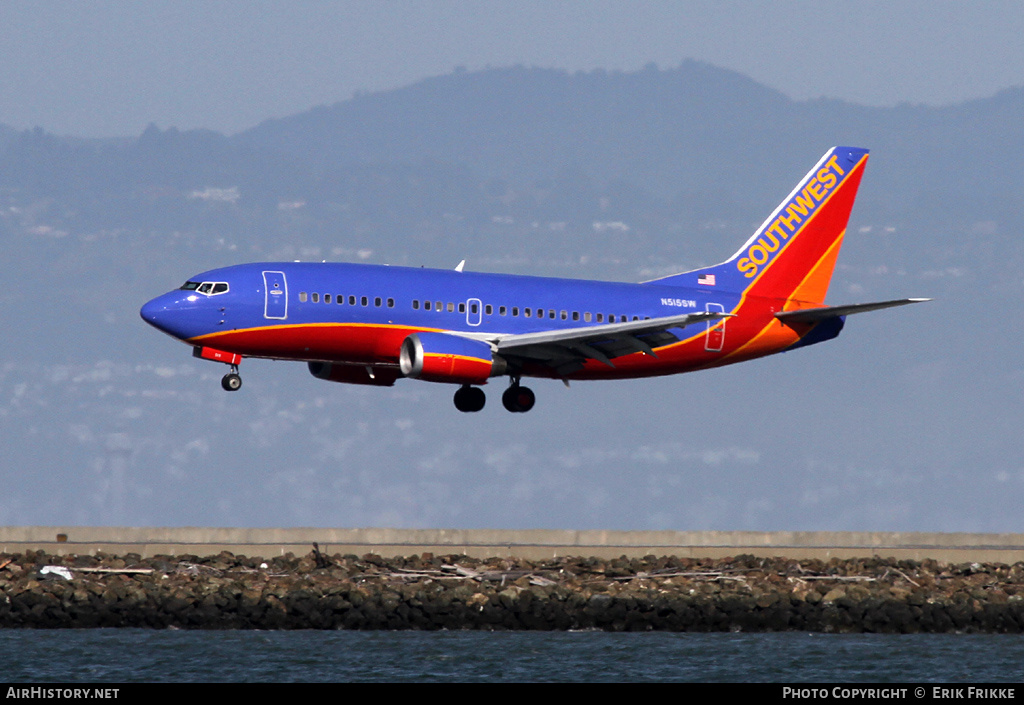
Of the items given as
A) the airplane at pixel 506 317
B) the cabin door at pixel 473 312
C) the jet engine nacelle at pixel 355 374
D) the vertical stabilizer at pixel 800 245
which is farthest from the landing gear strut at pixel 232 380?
the vertical stabilizer at pixel 800 245

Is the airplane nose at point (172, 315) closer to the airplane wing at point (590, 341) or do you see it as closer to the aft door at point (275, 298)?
the aft door at point (275, 298)

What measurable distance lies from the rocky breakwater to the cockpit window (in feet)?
27.1

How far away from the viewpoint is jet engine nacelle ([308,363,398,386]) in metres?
61.5

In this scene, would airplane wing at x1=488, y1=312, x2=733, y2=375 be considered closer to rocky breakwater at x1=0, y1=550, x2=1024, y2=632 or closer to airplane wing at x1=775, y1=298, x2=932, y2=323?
airplane wing at x1=775, y1=298, x2=932, y2=323

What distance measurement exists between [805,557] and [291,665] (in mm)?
18332

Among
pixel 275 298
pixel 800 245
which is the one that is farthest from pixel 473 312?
pixel 800 245

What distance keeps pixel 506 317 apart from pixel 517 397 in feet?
13.2

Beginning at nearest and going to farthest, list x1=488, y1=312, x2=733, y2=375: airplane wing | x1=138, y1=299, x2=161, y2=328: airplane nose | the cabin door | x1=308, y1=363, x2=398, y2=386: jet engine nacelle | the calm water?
the calm water
x1=138, y1=299, x2=161, y2=328: airplane nose
x1=488, y1=312, x2=733, y2=375: airplane wing
the cabin door
x1=308, y1=363, x2=398, y2=386: jet engine nacelle

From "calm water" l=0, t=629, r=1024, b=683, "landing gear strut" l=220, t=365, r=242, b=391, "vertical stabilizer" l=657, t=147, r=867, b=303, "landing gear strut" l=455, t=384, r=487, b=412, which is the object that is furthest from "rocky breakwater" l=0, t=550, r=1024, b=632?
"vertical stabilizer" l=657, t=147, r=867, b=303

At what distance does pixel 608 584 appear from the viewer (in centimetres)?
5466

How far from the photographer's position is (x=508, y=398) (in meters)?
63.3

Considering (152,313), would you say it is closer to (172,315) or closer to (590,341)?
(172,315)
